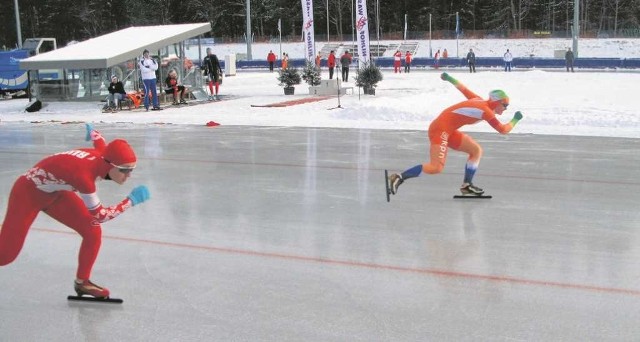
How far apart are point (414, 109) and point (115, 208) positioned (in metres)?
14.3

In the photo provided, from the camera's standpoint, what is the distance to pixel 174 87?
22875 mm

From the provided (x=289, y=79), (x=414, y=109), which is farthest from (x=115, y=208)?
(x=289, y=79)

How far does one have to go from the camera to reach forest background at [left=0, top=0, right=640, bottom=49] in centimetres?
7931

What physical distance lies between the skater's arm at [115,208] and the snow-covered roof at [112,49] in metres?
17.4

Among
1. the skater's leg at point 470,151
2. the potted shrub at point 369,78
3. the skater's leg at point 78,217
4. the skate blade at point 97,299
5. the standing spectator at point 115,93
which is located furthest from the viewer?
the potted shrub at point 369,78

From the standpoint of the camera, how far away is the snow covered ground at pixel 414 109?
15969 mm

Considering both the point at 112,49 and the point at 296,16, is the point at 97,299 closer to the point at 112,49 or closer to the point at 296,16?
the point at 112,49

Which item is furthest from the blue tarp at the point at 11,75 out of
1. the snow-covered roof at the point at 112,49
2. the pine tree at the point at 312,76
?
the pine tree at the point at 312,76

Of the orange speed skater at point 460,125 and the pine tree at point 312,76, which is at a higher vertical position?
the pine tree at point 312,76

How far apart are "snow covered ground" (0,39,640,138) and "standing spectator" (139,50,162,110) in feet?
2.49

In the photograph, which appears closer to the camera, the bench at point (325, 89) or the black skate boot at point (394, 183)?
the black skate boot at point (394, 183)

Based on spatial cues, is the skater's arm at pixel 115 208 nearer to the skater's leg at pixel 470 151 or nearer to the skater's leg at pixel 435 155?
the skater's leg at pixel 435 155

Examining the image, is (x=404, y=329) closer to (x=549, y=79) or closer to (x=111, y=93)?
(x=111, y=93)

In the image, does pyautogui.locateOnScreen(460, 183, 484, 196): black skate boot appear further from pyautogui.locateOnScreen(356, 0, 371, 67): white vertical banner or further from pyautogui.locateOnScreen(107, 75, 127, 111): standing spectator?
pyautogui.locateOnScreen(356, 0, 371, 67): white vertical banner
